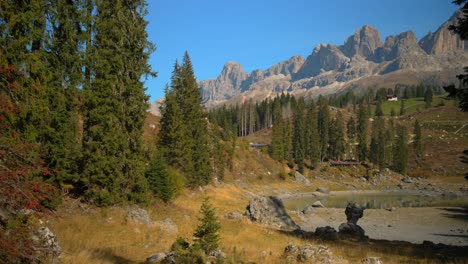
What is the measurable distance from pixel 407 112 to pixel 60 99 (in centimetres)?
20709

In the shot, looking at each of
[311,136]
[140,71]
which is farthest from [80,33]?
[311,136]

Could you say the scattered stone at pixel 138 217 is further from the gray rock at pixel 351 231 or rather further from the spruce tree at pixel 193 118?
the spruce tree at pixel 193 118

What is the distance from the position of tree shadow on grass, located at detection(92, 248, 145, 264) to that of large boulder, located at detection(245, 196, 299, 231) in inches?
714

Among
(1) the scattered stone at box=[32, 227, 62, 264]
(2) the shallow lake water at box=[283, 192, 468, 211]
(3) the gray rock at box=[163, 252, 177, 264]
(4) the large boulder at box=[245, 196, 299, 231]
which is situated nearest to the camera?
(1) the scattered stone at box=[32, 227, 62, 264]

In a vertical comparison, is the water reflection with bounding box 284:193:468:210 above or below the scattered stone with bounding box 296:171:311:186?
below

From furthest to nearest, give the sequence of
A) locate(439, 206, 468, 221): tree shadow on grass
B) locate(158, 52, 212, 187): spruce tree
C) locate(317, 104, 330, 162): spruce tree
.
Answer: locate(317, 104, 330, 162): spruce tree, locate(439, 206, 468, 221): tree shadow on grass, locate(158, 52, 212, 187): spruce tree

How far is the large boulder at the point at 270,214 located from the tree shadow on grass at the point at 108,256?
18.1m

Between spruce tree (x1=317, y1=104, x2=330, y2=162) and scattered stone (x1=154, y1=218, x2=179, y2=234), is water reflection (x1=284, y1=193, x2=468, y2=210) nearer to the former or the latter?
spruce tree (x1=317, y1=104, x2=330, y2=162)

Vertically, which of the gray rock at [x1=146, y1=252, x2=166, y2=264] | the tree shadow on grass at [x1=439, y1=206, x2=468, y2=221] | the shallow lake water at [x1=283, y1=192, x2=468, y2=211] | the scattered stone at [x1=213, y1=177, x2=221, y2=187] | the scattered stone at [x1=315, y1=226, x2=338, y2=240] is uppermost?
the gray rock at [x1=146, y1=252, x2=166, y2=264]

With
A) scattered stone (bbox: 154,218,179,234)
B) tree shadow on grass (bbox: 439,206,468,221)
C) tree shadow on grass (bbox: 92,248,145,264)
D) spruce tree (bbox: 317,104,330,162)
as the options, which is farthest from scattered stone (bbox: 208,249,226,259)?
spruce tree (bbox: 317,104,330,162)

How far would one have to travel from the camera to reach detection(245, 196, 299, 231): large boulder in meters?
30.1

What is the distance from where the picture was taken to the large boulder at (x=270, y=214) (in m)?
30.1

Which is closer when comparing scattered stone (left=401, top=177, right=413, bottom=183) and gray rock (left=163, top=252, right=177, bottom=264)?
gray rock (left=163, top=252, right=177, bottom=264)

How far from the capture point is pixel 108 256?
511 inches
